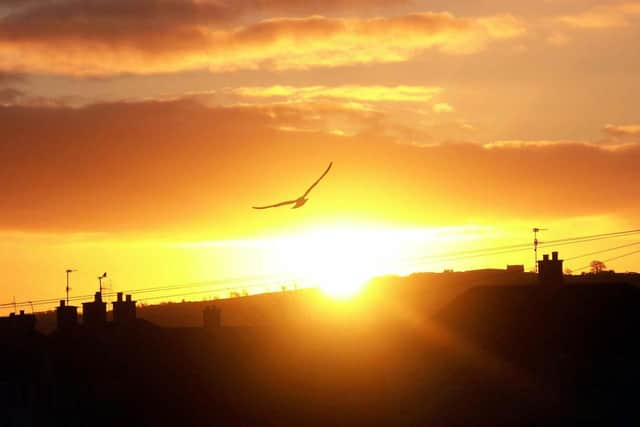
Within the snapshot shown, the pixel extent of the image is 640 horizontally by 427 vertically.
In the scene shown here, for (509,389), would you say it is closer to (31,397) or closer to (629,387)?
(629,387)

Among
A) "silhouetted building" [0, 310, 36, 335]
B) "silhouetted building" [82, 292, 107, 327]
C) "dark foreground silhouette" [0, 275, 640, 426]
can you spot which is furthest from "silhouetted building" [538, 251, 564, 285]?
"silhouetted building" [0, 310, 36, 335]

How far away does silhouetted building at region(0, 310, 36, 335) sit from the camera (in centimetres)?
8306

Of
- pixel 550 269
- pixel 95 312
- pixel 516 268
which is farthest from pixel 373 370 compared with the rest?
pixel 516 268

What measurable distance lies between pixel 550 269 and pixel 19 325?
120ft

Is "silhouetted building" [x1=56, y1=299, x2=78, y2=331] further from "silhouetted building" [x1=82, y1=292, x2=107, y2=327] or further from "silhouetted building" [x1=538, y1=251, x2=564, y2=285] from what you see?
"silhouetted building" [x1=538, y1=251, x2=564, y2=285]

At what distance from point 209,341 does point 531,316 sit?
18332 millimetres

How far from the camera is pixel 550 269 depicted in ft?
210

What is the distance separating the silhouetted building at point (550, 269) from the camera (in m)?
63.7

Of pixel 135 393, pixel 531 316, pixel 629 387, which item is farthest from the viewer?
pixel 135 393

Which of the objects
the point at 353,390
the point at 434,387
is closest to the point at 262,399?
the point at 353,390

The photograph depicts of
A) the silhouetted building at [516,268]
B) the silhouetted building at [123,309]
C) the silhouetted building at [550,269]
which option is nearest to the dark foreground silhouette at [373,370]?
the silhouetted building at [550,269]

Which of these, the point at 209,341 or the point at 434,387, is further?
the point at 209,341

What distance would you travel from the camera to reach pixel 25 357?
75.4m

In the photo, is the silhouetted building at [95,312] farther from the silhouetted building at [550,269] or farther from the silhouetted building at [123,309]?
the silhouetted building at [550,269]
